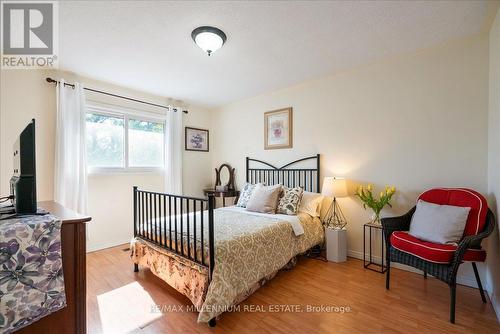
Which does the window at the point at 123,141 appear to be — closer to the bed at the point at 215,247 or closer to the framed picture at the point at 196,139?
the framed picture at the point at 196,139

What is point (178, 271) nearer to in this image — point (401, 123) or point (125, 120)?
point (125, 120)

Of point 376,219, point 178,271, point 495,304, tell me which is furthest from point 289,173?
point 495,304

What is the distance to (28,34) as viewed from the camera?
2.03 metres

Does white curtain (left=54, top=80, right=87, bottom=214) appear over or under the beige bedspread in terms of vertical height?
over

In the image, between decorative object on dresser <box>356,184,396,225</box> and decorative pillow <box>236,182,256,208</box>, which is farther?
decorative pillow <box>236,182,256,208</box>

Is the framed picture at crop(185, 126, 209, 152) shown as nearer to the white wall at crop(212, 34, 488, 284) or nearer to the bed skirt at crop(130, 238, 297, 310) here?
the white wall at crop(212, 34, 488, 284)

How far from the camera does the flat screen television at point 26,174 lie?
113cm

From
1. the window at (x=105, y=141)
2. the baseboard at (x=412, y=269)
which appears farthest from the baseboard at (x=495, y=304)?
the window at (x=105, y=141)

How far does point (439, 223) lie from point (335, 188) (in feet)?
3.27

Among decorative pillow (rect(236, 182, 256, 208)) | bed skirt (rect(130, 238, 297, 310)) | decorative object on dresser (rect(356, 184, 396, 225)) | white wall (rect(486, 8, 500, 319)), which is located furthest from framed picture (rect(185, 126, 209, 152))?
white wall (rect(486, 8, 500, 319))

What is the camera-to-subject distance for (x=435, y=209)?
200 centimetres

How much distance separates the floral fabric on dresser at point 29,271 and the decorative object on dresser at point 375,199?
268 cm

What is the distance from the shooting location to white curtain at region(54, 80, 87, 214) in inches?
107

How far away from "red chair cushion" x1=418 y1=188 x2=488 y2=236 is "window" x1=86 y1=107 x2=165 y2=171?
3.76 metres
